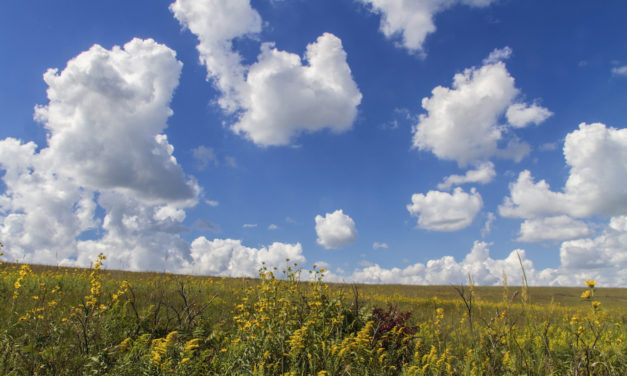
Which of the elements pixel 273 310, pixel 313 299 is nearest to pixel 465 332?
pixel 313 299

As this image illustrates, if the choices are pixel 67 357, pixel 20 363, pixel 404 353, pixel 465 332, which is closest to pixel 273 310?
pixel 404 353

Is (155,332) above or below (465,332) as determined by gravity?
above

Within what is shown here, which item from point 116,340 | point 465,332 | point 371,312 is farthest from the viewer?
point 465,332

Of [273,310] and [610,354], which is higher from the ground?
[273,310]

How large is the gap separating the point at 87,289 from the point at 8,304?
2575mm

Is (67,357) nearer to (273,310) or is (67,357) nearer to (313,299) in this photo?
(273,310)

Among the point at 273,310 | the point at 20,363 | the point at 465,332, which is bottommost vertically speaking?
the point at 465,332

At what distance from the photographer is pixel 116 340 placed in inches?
207

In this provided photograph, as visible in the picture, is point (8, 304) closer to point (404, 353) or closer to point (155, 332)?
point (155, 332)

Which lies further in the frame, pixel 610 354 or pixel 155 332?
pixel 610 354

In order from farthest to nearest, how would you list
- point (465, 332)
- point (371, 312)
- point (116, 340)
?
point (465, 332) < point (371, 312) < point (116, 340)

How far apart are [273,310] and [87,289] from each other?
28.4 feet

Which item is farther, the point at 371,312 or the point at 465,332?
the point at 465,332

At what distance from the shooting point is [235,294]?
12.5m
